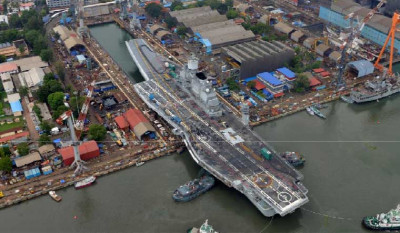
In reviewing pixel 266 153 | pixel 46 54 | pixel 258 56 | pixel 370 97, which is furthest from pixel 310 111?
pixel 46 54

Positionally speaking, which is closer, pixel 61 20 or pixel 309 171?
pixel 309 171

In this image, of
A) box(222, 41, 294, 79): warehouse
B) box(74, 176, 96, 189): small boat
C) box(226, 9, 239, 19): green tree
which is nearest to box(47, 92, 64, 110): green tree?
box(74, 176, 96, 189): small boat

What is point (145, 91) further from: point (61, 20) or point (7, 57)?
point (61, 20)

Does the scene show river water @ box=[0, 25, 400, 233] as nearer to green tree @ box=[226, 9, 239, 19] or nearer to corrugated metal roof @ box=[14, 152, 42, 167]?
corrugated metal roof @ box=[14, 152, 42, 167]

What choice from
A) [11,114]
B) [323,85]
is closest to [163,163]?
[11,114]

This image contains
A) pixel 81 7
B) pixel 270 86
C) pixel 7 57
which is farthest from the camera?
pixel 81 7

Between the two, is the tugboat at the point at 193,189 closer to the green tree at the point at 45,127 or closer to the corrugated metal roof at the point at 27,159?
the corrugated metal roof at the point at 27,159
